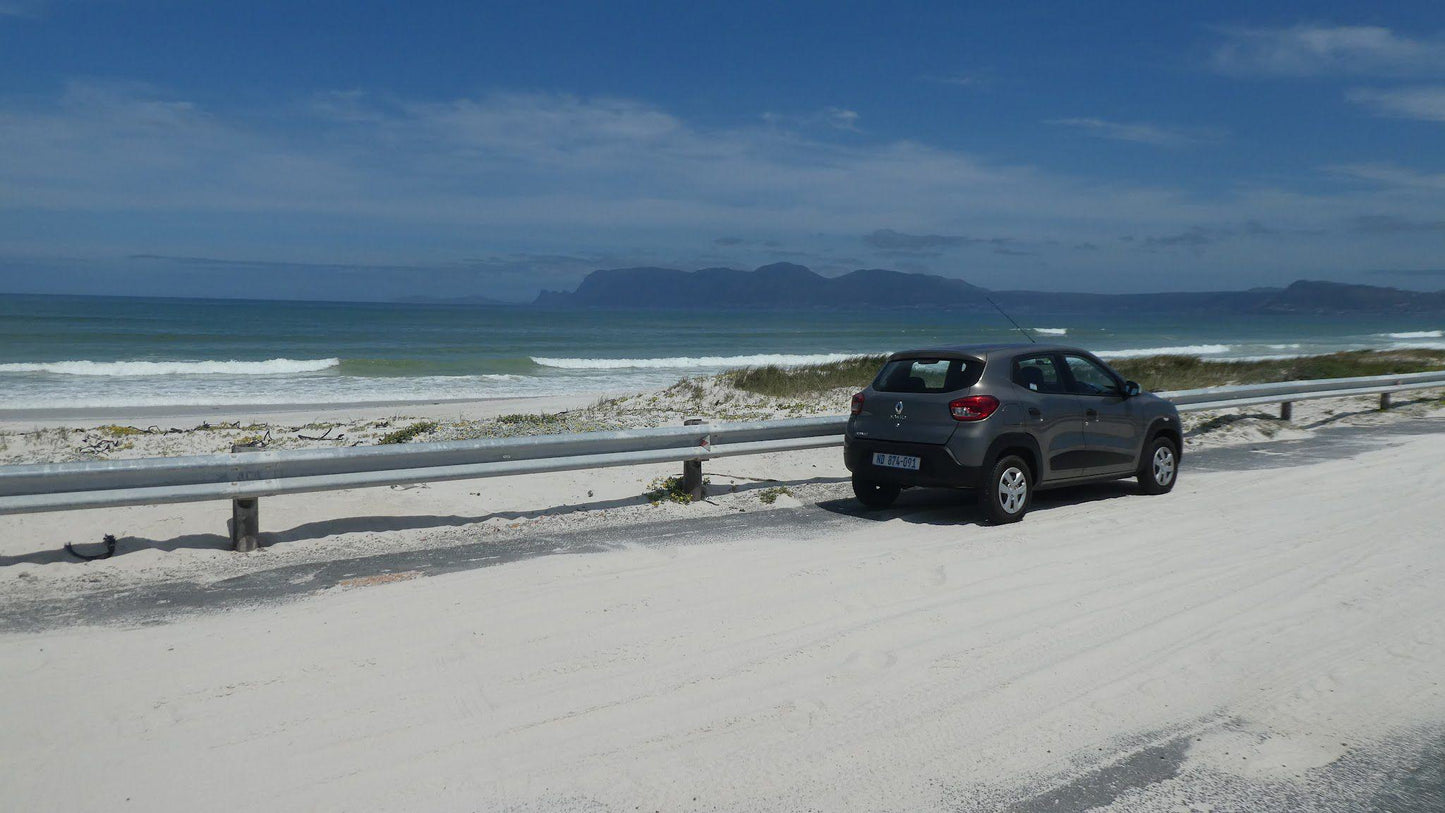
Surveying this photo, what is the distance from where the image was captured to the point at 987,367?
349 inches

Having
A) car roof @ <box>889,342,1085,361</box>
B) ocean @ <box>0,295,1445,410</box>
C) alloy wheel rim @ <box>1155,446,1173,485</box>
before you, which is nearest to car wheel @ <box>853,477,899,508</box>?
car roof @ <box>889,342,1085,361</box>

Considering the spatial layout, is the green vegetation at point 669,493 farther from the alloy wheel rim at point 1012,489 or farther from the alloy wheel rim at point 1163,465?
the alloy wheel rim at point 1163,465

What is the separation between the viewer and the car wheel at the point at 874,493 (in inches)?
375

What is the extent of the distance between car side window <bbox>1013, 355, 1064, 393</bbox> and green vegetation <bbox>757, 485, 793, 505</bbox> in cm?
252

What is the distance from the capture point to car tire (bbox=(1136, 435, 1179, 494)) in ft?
33.2

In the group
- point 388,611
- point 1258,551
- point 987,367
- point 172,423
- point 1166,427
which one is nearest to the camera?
point 388,611

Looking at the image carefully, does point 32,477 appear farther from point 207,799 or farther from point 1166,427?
point 1166,427

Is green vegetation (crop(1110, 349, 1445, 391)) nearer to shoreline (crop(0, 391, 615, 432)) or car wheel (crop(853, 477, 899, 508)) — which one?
shoreline (crop(0, 391, 615, 432))

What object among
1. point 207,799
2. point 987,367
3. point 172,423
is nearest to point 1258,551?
point 987,367

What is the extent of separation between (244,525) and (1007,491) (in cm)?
610

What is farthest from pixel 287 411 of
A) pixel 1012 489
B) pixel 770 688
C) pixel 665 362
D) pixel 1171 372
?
pixel 665 362

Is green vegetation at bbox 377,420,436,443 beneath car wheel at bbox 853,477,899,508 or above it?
above

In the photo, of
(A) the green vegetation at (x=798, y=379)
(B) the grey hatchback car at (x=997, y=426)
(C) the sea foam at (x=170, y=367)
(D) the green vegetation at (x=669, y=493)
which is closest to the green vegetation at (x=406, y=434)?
(D) the green vegetation at (x=669, y=493)

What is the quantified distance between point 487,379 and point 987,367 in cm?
2602
